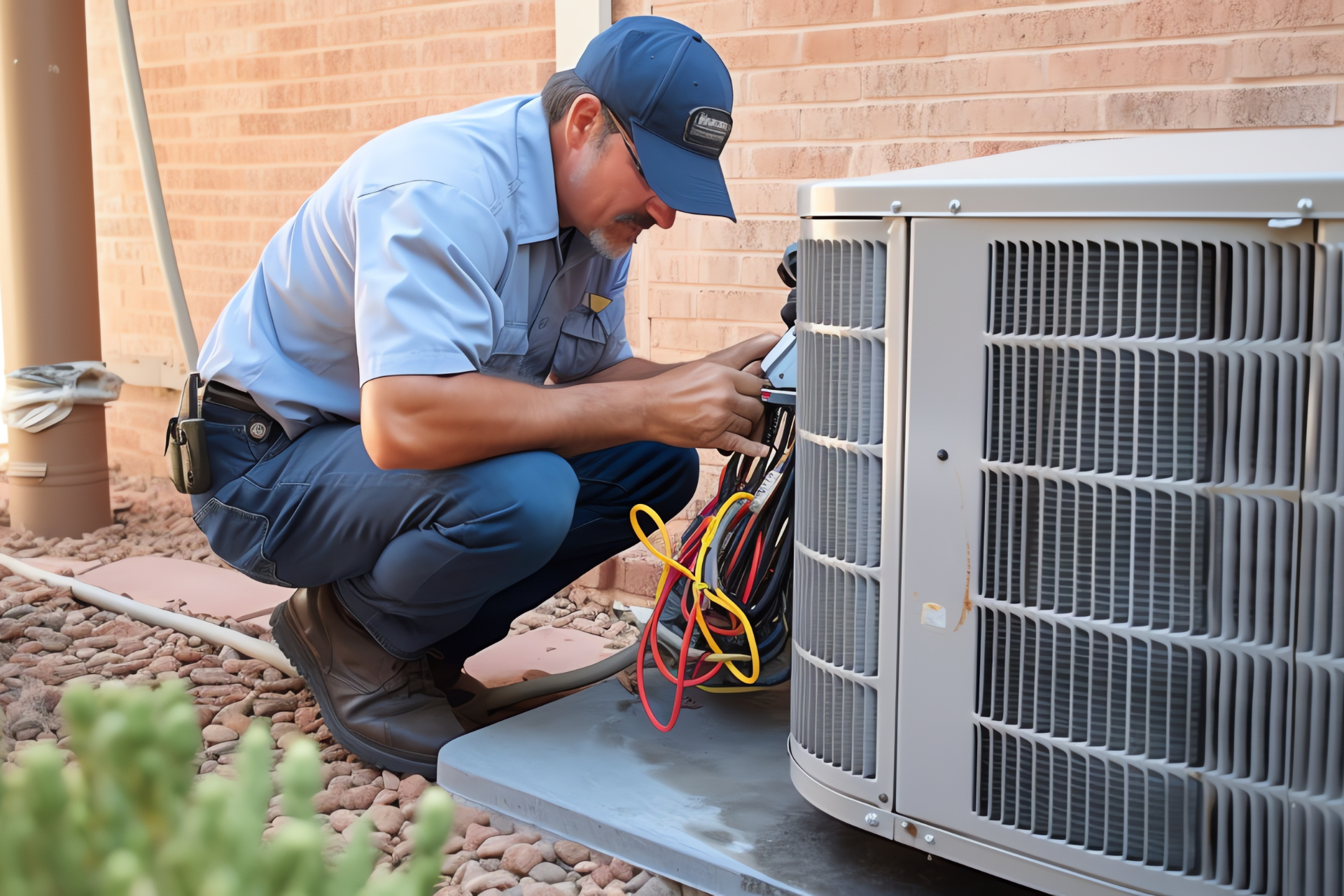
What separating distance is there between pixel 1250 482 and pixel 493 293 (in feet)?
3.97

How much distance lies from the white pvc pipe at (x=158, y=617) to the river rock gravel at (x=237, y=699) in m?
0.02

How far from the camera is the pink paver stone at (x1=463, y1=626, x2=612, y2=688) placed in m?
2.55

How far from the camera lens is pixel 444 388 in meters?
1.79

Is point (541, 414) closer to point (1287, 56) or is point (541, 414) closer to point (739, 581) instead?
point (739, 581)

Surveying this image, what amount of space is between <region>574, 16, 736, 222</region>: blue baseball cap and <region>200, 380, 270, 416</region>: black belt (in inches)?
33.7

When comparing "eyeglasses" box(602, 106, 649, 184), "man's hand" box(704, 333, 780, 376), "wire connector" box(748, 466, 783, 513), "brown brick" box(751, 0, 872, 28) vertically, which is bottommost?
"wire connector" box(748, 466, 783, 513)

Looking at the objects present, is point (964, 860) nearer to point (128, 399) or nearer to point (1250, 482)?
point (1250, 482)

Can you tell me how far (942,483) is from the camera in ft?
4.34

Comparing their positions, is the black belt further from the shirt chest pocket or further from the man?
the shirt chest pocket

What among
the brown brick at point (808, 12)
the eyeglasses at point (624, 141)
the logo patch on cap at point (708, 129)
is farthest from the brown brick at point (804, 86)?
the eyeglasses at point (624, 141)

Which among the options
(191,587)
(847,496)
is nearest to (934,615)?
(847,496)

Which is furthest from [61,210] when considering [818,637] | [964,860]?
[964,860]

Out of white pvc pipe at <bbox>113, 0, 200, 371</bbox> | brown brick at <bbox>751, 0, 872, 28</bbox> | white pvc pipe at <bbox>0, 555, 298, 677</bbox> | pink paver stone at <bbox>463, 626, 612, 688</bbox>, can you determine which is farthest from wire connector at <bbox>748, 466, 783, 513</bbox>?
white pvc pipe at <bbox>113, 0, 200, 371</bbox>

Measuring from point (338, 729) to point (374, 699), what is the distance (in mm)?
96
